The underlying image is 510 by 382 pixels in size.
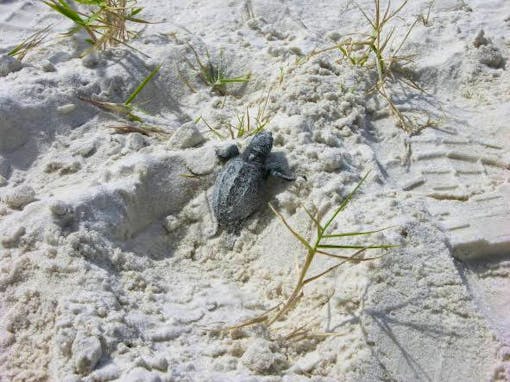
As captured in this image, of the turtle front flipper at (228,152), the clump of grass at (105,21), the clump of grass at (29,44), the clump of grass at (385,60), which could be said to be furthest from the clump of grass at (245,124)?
the clump of grass at (29,44)

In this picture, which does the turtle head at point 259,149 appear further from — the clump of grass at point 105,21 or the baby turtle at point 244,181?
the clump of grass at point 105,21

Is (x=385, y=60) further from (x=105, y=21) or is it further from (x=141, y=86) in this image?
(x=105, y=21)

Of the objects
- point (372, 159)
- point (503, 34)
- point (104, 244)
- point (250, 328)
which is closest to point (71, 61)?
point (104, 244)

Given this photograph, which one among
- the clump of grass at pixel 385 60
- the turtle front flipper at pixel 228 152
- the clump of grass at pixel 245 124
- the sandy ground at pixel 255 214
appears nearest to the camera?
the sandy ground at pixel 255 214

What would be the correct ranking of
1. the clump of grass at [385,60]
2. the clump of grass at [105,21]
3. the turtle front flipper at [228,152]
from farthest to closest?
1. the clump of grass at [105,21]
2. the clump of grass at [385,60]
3. the turtle front flipper at [228,152]

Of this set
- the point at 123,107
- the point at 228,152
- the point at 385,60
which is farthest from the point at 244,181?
the point at 385,60

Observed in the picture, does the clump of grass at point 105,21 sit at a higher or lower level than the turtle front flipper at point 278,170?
higher
